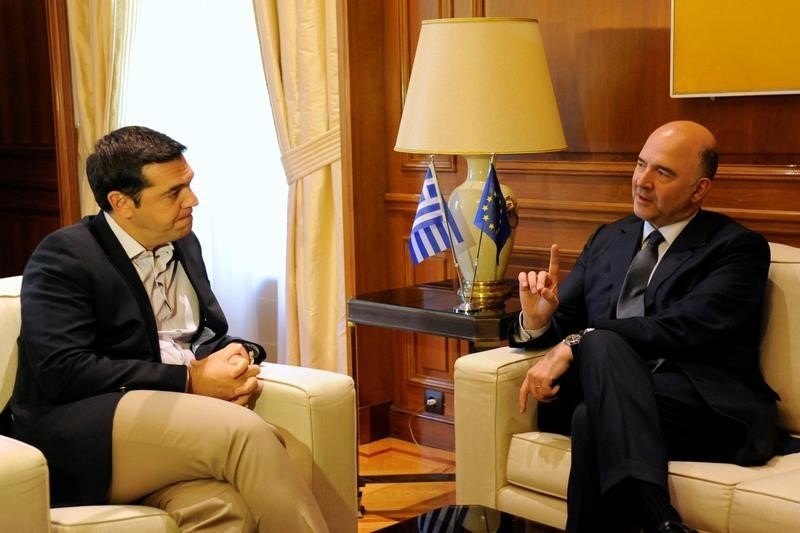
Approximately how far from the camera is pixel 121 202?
2.56 meters

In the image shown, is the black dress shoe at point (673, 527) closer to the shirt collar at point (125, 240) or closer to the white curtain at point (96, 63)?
the shirt collar at point (125, 240)

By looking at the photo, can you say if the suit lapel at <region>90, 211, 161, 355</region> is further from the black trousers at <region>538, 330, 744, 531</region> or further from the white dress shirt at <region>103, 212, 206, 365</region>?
the black trousers at <region>538, 330, 744, 531</region>

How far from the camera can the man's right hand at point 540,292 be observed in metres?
2.79

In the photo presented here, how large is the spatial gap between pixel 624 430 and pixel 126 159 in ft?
4.29

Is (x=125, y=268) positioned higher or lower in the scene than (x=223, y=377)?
higher

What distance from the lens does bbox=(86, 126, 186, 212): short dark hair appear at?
2.55m

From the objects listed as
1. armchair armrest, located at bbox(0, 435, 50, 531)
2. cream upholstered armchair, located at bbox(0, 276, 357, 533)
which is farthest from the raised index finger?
armchair armrest, located at bbox(0, 435, 50, 531)

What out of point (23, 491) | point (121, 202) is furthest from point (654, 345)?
point (23, 491)

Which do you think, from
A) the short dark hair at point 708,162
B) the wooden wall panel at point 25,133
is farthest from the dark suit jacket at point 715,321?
the wooden wall panel at point 25,133

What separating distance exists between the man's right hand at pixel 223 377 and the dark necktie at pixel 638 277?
0.97 metres

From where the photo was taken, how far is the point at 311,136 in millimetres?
4176

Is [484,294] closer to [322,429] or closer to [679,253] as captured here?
[679,253]

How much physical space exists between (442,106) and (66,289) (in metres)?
1.24

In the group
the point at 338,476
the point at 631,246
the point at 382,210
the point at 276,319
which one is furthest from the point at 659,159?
the point at 276,319
